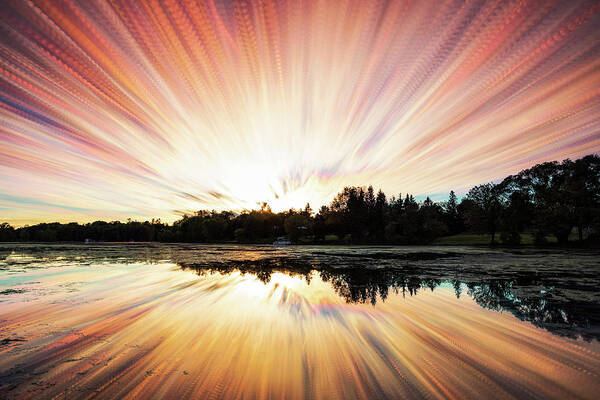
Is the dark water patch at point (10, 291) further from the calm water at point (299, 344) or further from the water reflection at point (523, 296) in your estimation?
the water reflection at point (523, 296)

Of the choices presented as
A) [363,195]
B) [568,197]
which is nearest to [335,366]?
[568,197]

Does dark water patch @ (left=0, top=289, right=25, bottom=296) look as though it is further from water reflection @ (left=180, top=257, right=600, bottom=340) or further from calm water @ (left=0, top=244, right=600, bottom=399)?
water reflection @ (left=180, top=257, right=600, bottom=340)

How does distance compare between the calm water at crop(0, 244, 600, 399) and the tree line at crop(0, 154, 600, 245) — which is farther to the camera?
the tree line at crop(0, 154, 600, 245)

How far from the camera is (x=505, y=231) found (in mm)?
53250

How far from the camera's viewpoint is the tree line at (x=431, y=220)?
41.8 m

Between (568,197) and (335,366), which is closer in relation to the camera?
(335,366)

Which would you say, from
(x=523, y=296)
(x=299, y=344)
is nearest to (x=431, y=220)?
(x=523, y=296)

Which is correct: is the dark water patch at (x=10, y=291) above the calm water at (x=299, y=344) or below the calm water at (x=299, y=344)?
above

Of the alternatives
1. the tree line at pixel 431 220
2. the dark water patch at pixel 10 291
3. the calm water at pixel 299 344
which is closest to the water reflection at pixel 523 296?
the calm water at pixel 299 344

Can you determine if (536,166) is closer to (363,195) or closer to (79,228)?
(363,195)

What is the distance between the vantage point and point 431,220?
75.5 metres

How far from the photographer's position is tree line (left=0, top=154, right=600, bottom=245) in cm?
4181

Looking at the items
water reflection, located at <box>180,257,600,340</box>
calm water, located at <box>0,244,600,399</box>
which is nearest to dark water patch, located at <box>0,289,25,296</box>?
calm water, located at <box>0,244,600,399</box>

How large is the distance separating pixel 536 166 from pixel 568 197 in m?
11.8
